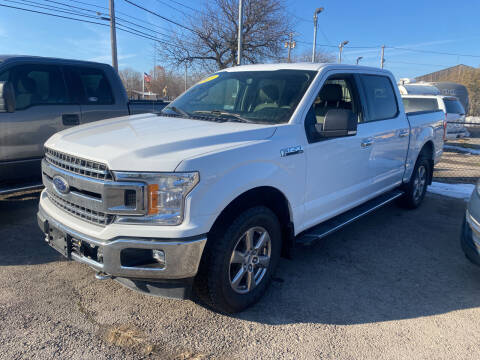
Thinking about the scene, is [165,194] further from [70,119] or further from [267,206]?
[70,119]

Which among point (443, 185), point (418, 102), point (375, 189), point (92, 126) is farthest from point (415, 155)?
point (418, 102)

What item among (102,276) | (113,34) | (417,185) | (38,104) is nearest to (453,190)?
(417,185)

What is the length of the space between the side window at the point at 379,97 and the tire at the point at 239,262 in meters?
2.12

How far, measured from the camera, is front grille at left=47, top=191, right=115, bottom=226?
2.55 meters

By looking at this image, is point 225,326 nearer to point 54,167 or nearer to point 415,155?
point 54,167

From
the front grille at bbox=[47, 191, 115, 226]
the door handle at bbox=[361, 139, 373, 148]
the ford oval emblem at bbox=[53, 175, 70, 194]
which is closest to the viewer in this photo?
the front grille at bbox=[47, 191, 115, 226]

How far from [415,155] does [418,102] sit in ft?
30.3

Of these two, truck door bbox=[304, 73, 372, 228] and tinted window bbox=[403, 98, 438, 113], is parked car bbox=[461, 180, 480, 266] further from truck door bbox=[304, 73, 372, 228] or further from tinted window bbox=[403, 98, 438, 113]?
tinted window bbox=[403, 98, 438, 113]

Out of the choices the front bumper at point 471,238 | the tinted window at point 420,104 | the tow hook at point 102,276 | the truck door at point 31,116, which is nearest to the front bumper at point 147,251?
the tow hook at point 102,276

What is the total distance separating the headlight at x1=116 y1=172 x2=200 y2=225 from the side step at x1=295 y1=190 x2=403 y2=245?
142 cm

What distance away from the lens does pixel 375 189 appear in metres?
4.67

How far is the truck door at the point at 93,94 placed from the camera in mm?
5488

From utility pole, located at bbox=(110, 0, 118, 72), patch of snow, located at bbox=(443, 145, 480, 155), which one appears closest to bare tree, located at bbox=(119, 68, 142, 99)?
utility pole, located at bbox=(110, 0, 118, 72)

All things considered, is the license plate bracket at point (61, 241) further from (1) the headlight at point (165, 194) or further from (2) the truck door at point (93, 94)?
(2) the truck door at point (93, 94)
